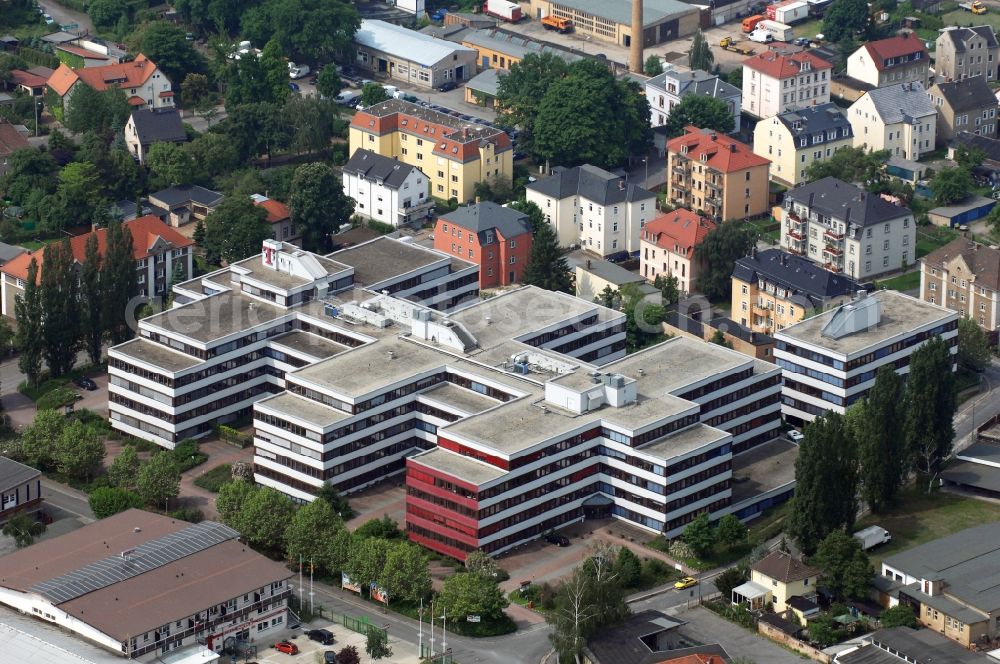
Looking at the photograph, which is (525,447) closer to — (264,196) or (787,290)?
(787,290)

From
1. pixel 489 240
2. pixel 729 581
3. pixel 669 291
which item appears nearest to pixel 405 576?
pixel 729 581

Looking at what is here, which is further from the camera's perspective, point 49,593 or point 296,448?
point 296,448

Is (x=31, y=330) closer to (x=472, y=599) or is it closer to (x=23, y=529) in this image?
(x=23, y=529)

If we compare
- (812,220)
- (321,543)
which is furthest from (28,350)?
(812,220)

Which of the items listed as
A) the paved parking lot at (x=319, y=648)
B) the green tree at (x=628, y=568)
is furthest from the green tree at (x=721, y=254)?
the paved parking lot at (x=319, y=648)

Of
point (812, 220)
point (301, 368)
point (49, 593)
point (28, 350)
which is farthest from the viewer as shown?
point (812, 220)

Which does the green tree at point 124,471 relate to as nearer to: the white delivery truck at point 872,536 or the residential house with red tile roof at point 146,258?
the residential house with red tile roof at point 146,258

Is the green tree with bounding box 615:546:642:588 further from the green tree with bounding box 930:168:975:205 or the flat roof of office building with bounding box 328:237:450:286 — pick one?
the green tree with bounding box 930:168:975:205

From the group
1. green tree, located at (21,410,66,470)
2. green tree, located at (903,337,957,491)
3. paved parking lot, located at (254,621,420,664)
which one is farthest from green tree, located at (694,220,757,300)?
paved parking lot, located at (254,621,420,664)
